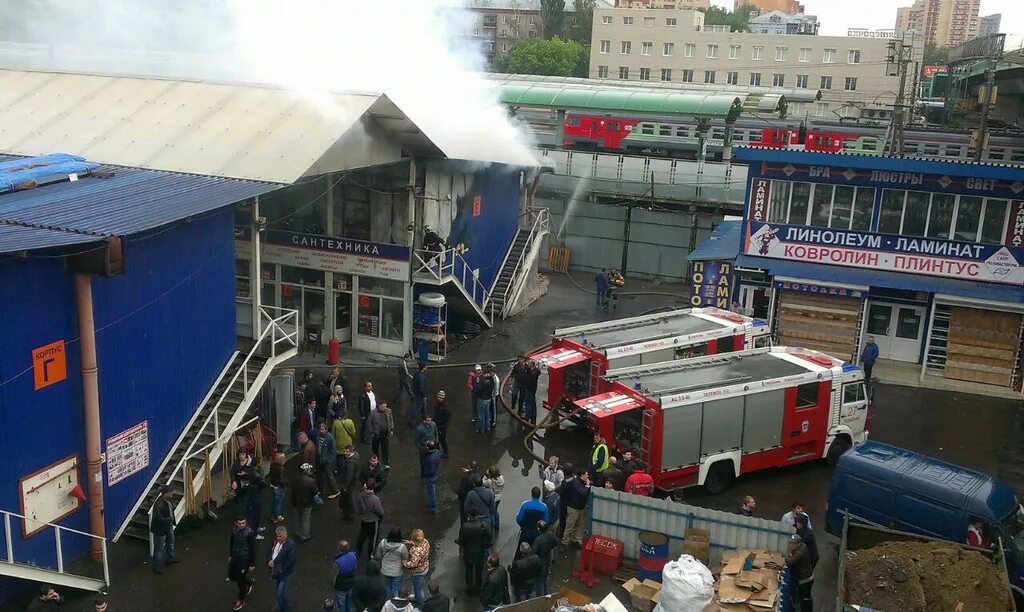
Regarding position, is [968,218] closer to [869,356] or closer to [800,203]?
[800,203]

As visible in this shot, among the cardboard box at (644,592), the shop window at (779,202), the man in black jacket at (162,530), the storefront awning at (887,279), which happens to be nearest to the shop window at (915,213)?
the storefront awning at (887,279)

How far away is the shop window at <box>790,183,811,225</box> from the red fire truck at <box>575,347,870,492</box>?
715 cm

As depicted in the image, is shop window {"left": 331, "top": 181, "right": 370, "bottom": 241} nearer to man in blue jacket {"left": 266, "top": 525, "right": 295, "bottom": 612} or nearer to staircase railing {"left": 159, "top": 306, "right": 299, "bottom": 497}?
staircase railing {"left": 159, "top": 306, "right": 299, "bottom": 497}

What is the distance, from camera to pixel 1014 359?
23.6 m

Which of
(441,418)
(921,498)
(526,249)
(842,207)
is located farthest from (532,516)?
(526,249)

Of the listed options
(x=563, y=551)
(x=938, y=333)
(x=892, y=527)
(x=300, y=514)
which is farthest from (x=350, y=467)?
(x=938, y=333)

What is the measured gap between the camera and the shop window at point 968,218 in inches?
916

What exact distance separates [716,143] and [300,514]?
37.9 metres

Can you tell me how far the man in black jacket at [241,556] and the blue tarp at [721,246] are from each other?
1676 cm

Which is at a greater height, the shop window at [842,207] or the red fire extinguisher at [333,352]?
the shop window at [842,207]

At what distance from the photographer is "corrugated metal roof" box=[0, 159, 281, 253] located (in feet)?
40.0

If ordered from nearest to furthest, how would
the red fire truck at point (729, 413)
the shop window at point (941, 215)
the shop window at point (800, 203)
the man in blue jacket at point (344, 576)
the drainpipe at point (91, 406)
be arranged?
the man in blue jacket at point (344, 576) → the drainpipe at point (91, 406) → the red fire truck at point (729, 413) → the shop window at point (941, 215) → the shop window at point (800, 203)

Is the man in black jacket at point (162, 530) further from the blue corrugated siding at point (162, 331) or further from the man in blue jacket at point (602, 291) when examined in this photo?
the man in blue jacket at point (602, 291)

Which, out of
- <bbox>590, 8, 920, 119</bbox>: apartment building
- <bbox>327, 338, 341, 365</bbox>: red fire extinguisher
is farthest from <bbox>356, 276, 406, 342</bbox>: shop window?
<bbox>590, 8, 920, 119</bbox>: apartment building
